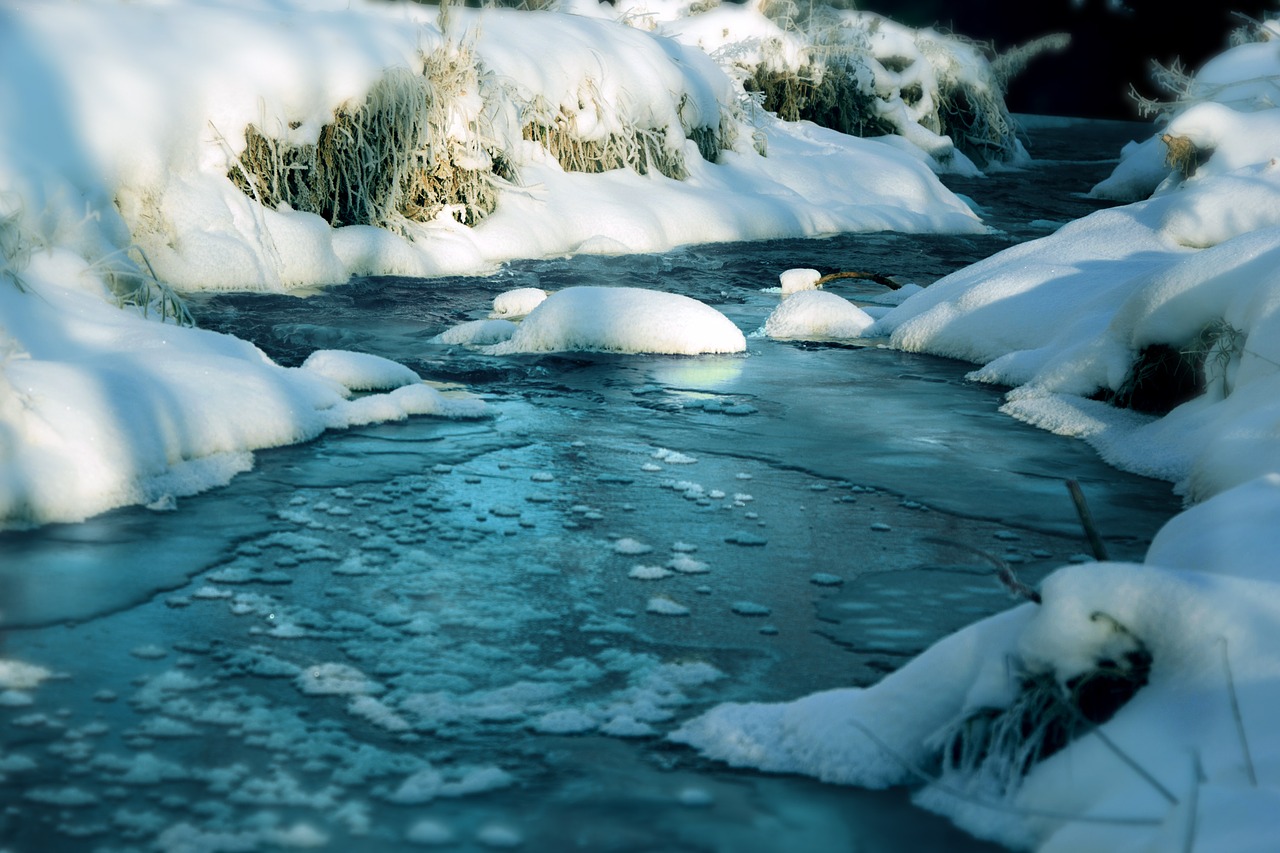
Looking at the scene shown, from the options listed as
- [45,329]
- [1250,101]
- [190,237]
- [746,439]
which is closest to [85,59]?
[190,237]

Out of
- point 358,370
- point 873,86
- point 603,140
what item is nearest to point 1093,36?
point 873,86

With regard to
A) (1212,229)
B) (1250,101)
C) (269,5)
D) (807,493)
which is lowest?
(807,493)

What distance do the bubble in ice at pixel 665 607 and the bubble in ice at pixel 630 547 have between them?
34 cm

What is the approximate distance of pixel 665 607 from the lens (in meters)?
3.12

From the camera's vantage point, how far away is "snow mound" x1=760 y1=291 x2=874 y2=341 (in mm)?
6863

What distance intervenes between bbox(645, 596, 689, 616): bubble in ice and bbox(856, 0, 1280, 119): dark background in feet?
74.7

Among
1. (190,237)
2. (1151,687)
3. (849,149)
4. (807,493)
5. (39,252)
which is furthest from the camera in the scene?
(849,149)

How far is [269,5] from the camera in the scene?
859 cm

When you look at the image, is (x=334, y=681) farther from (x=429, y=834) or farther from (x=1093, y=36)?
(x=1093, y=36)

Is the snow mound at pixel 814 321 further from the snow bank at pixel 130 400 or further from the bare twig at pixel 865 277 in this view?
the snow bank at pixel 130 400

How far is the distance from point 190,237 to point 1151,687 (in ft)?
19.7

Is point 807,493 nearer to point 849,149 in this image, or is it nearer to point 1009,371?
point 1009,371

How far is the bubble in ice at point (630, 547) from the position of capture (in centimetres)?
351

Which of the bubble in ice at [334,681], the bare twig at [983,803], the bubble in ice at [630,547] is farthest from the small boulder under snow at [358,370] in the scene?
the bare twig at [983,803]
